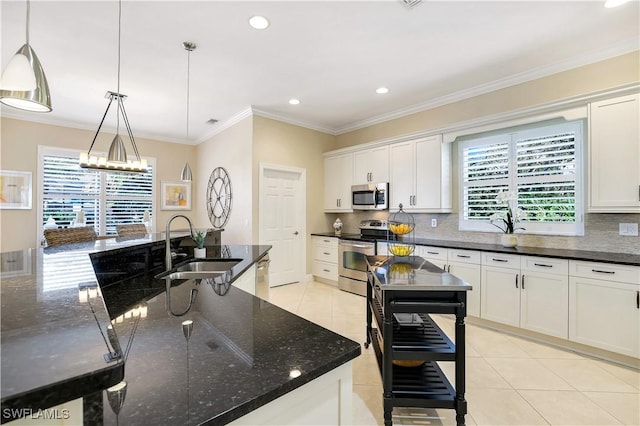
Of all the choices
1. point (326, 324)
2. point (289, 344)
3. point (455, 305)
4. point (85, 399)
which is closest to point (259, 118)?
point (326, 324)

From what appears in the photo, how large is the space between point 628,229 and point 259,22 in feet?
13.0

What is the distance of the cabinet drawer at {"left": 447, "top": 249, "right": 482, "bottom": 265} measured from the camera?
128 inches

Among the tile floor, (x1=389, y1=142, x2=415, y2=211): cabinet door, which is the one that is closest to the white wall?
(x1=389, y1=142, x2=415, y2=211): cabinet door

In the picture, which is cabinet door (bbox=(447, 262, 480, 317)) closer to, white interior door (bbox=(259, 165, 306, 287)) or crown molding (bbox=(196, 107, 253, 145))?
white interior door (bbox=(259, 165, 306, 287))

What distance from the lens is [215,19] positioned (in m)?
2.52

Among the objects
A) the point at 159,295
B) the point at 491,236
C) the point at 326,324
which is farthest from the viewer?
the point at 491,236

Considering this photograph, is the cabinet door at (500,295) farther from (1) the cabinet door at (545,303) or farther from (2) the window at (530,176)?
(2) the window at (530,176)

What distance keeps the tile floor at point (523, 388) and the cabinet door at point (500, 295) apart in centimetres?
20

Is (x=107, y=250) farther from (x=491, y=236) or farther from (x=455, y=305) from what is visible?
(x=491, y=236)

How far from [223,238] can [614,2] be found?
5501 mm

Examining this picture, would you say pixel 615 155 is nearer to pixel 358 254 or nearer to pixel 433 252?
pixel 433 252

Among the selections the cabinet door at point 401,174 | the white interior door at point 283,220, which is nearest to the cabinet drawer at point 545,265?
the cabinet door at point 401,174

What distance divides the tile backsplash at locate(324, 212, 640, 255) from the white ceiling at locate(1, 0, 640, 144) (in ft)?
5.48

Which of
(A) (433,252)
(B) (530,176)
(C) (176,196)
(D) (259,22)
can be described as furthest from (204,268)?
(C) (176,196)
